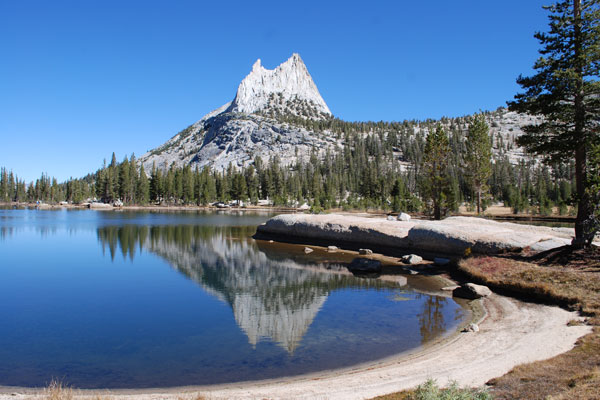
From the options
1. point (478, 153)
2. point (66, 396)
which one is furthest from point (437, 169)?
point (66, 396)

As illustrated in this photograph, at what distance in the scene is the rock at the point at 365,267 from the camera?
29.4m

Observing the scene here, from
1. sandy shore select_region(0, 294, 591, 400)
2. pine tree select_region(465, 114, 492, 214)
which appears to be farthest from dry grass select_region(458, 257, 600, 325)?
pine tree select_region(465, 114, 492, 214)

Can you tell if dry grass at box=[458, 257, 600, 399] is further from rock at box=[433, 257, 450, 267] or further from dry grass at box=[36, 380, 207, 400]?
dry grass at box=[36, 380, 207, 400]

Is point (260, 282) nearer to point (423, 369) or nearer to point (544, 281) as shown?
point (423, 369)

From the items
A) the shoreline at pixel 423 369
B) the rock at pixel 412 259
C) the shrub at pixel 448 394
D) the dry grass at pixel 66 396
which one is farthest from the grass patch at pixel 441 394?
the rock at pixel 412 259

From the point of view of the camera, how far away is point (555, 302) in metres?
17.9

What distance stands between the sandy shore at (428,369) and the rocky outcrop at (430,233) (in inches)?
541

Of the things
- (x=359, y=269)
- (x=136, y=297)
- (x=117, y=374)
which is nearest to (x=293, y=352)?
(x=117, y=374)

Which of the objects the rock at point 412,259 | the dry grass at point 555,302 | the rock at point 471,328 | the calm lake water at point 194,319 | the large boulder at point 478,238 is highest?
the large boulder at point 478,238

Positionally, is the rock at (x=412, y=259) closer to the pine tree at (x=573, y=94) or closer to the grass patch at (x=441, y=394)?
the pine tree at (x=573, y=94)

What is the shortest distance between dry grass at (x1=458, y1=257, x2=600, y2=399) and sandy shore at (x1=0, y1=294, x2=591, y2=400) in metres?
0.75

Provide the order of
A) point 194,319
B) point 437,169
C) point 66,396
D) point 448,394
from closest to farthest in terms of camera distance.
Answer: point 448,394
point 66,396
point 194,319
point 437,169

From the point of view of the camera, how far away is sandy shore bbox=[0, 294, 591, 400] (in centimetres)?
1011

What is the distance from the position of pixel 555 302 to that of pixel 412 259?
49.2 ft
